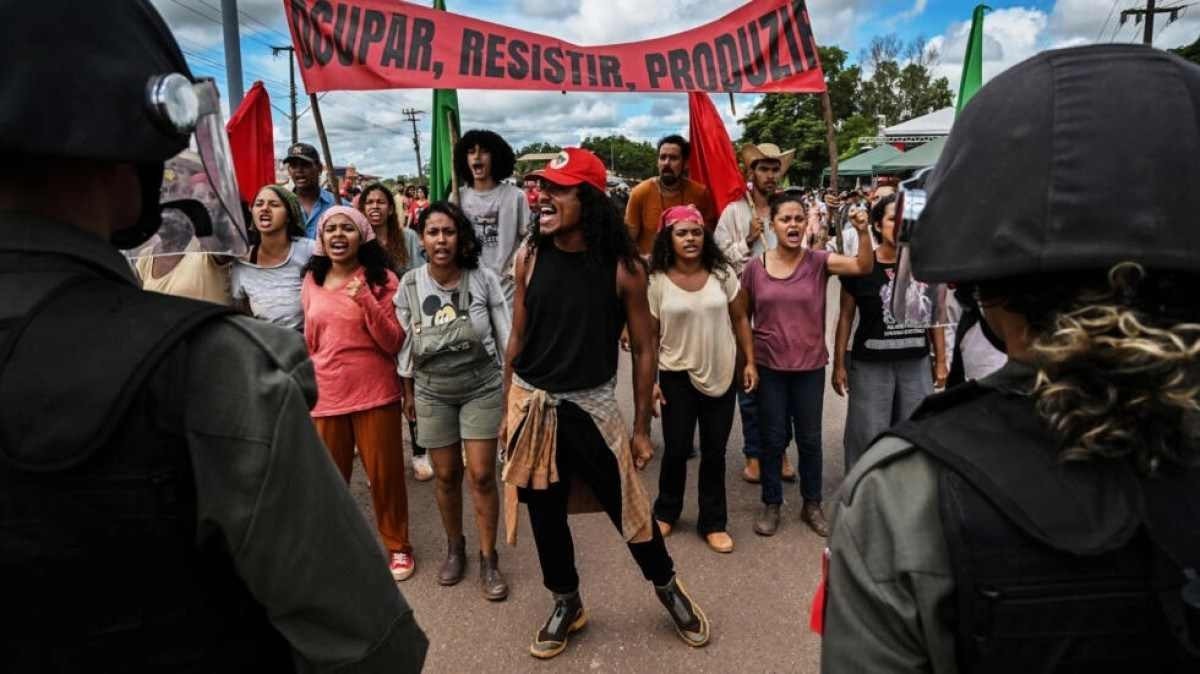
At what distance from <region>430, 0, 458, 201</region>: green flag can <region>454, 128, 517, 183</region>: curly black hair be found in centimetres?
7

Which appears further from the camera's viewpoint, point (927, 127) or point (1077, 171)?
point (927, 127)

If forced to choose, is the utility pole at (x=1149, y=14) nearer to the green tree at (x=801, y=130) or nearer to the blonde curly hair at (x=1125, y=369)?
the green tree at (x=801, y=130)

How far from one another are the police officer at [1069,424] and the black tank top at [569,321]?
183 cm

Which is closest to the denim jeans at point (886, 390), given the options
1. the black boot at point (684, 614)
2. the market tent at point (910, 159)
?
the black boot at point (684, 614)

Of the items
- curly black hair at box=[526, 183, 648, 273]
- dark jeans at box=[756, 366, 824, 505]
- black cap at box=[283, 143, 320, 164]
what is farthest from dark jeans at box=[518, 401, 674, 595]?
black cap at box=[283, 143, 320, 164]

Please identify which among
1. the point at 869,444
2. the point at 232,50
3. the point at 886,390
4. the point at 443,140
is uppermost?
the point at 232,50

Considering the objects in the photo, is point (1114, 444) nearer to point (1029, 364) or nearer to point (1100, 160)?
point (1029, 364)

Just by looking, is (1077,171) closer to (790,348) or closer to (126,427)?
(126,427)

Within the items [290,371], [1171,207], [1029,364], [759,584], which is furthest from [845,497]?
[759,584]

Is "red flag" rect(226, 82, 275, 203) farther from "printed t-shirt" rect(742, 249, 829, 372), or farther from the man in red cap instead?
"printed t-shirt" rect(742, 249, 829, 372)

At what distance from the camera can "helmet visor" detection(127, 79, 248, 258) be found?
1026 mm

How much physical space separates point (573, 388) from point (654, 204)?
2647 millimetres

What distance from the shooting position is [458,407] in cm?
322

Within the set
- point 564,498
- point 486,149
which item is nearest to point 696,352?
point 564,498
